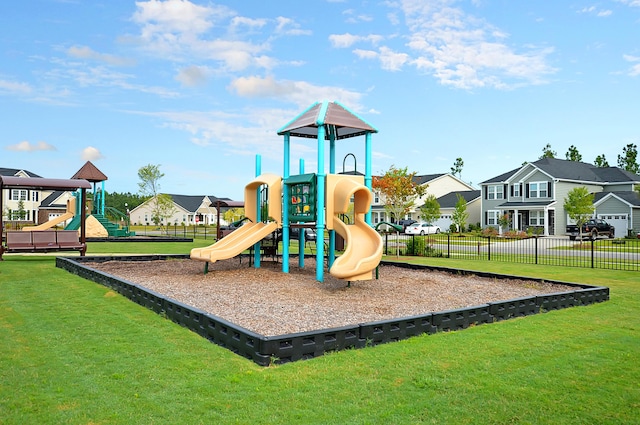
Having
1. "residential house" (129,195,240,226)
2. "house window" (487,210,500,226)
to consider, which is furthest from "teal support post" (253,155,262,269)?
"residential house" (129,195,240,226)

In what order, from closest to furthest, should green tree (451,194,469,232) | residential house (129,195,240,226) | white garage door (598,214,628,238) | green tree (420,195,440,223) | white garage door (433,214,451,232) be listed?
1. white garage door (598,214,628,238)
2. green tree (451,194,469,232)
3. green tree (420,195,440,223)
4. white garage door (433,214,451,232)
5. residential house (129,195,240,226)

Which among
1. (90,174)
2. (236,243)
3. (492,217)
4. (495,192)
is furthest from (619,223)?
(90,174)

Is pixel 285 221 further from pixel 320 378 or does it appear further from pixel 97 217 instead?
pixel 97 217

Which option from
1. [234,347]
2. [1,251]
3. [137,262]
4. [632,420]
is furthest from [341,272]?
[1,251]

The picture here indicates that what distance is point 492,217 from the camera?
1907 inches

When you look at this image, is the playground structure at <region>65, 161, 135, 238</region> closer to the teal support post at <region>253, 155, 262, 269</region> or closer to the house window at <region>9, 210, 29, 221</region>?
the teal support post at <region>253, 155, 262, 269</region>

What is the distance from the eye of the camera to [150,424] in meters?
3.84

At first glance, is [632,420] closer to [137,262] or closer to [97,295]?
[97,295]

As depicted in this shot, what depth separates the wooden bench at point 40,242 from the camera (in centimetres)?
1739

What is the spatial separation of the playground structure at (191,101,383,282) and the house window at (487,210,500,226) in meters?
37.6

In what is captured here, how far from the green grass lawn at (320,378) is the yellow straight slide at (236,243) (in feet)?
14.4

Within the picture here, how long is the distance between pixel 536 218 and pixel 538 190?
2.67 meters

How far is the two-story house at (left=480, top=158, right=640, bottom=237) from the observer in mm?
41031

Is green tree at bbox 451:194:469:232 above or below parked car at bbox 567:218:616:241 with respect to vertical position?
above
